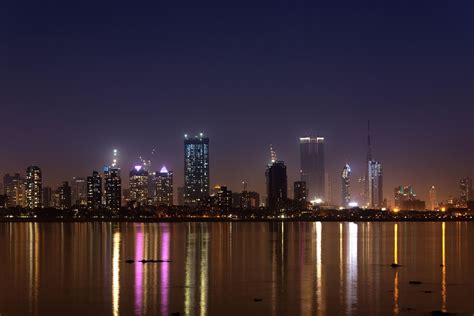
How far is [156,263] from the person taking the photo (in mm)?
62312

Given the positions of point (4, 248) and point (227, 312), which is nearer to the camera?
point (227, 312)

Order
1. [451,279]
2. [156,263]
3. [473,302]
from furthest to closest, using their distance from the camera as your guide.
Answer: [156,263]
[451,279]
[473,302]

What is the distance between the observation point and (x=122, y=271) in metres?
55.6

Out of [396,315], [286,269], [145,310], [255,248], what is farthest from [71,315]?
[255,248]

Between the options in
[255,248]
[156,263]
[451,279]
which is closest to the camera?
[451,279]

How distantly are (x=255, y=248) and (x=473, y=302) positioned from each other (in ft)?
153

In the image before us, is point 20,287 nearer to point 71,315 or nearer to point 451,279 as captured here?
point 71,315

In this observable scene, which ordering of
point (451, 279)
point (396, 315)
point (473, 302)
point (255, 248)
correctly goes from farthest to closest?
point (255, 248) → point (451, 279) → point (473, 302) → point (396, 315)

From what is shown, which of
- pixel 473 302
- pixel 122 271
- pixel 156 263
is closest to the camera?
pixel 473 302

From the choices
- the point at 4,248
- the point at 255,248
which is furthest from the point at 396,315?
the point at 4,248

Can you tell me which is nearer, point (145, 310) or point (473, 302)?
point (145, 310)

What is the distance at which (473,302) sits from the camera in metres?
39.8

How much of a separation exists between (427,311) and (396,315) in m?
1.77

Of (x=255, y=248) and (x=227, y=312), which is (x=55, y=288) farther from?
(x=255, y=248)
